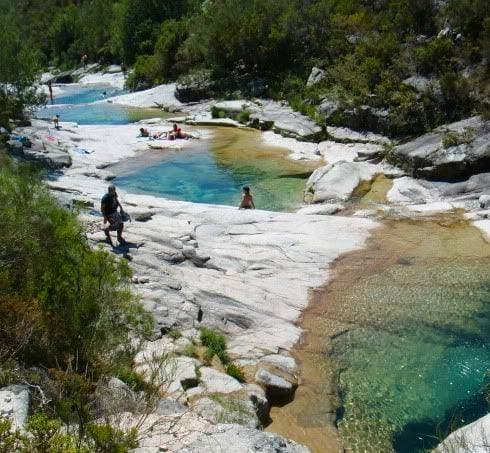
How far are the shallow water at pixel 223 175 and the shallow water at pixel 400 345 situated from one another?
7.70m

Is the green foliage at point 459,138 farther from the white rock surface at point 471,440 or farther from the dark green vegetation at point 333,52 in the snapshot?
the white rock surface at point 471,440

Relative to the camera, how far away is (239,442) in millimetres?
6484

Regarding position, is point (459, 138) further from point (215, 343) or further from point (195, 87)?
point (195, 87)

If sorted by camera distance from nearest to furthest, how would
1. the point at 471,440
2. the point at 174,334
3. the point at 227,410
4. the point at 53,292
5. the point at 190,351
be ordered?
1. the point at 471,440
2. the point at 53,292
3. the point at 227,410
4. the point at 190,351
5. the point at 174,334

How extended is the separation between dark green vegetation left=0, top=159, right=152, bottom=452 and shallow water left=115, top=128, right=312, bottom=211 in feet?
45.5

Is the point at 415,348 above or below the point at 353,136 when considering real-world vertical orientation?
below

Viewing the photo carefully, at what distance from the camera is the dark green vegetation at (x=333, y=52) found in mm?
28562

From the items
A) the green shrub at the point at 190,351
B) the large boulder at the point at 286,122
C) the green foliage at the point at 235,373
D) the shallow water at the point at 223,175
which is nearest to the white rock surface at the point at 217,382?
the green foliage at the point at 235,373

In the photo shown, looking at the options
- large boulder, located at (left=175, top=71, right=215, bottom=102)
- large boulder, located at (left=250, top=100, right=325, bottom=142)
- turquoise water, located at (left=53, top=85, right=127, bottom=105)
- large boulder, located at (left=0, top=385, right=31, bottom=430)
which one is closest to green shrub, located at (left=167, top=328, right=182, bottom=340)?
large boulder, located at (left=0, top=385, right=31, bottom=430)

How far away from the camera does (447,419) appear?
9328mm

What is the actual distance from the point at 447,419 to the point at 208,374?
4502mm

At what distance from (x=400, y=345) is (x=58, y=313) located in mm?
7551

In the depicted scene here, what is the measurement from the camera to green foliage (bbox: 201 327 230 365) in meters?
10.7

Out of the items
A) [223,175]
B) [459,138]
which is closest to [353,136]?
[459,138]
